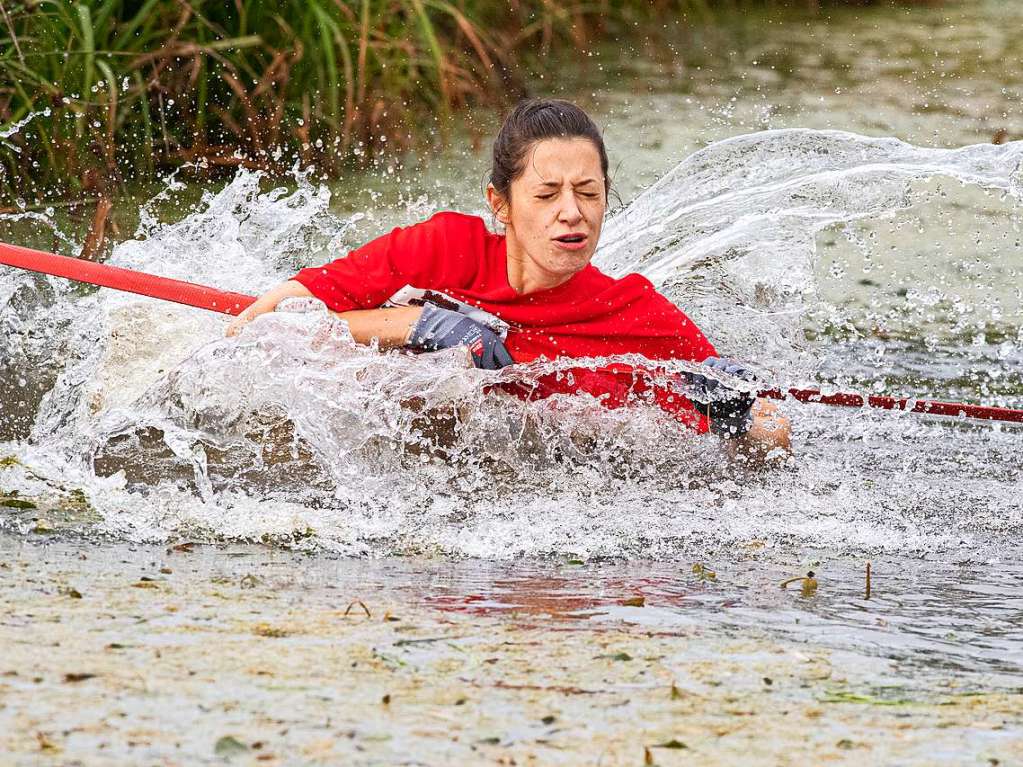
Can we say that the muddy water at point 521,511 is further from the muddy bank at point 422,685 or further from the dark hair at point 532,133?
the dark hair at point 532,133

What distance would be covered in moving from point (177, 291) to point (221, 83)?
10.3ft

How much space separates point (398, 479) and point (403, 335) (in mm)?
342

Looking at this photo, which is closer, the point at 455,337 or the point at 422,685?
the point at 422,685

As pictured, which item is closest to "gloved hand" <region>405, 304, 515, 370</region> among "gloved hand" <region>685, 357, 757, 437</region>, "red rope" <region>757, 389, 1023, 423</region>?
"gloved hand" <region>685, 357, 757, 437</region>

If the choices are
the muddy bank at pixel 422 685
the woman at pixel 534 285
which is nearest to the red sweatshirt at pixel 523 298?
the woman at pixel 534 285

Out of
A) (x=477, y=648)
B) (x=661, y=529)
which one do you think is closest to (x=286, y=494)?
(x=661, y=529)

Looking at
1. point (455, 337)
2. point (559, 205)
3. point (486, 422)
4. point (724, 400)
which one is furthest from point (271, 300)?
point (724, 400)

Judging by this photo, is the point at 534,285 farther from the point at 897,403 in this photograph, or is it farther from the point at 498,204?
the point at 897,403

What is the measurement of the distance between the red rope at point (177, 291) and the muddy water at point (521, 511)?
119 millimetres

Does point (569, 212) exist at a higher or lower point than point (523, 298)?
higher

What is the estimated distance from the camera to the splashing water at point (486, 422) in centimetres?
341

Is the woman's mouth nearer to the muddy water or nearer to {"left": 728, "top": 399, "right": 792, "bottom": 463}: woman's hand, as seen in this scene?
the muddy water

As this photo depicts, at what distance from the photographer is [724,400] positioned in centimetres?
380

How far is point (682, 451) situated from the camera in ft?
12.7
